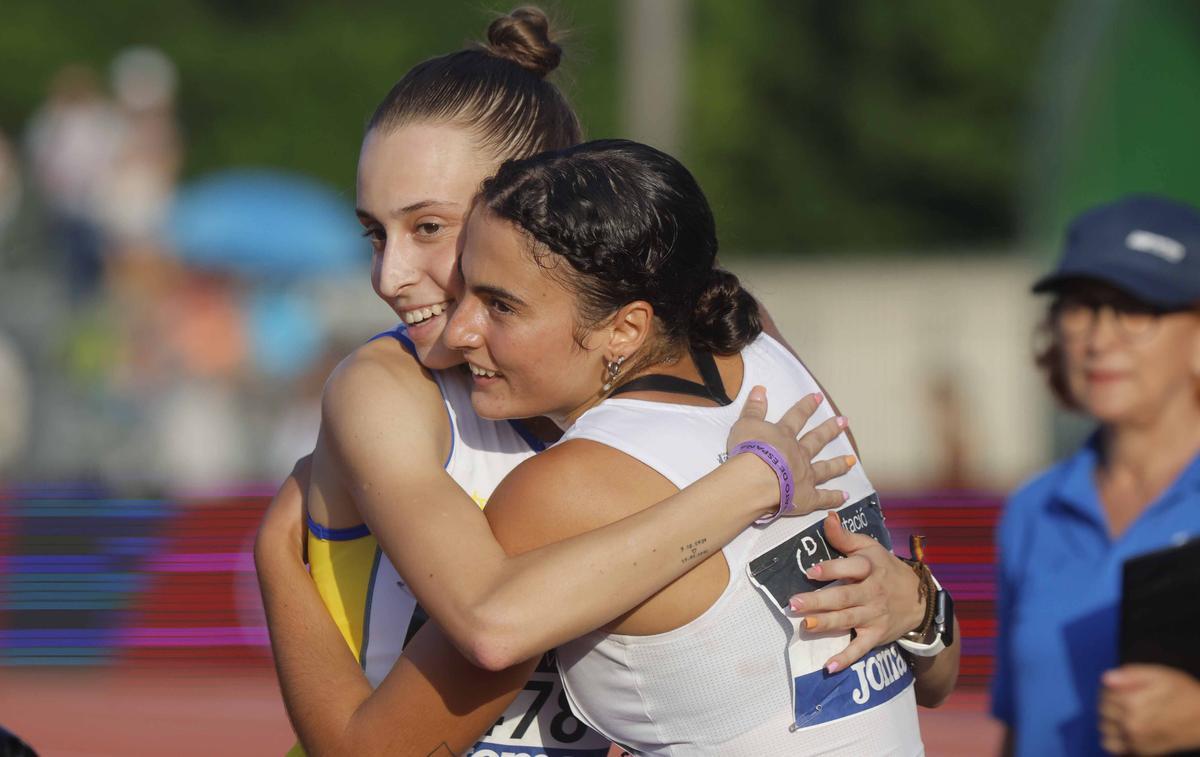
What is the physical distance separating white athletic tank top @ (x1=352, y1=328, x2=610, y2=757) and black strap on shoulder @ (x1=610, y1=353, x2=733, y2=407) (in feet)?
0.98

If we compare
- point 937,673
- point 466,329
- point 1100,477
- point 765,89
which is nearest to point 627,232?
point 466,329

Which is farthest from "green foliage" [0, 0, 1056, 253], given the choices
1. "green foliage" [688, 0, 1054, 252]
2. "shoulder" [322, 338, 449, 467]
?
"shoulder" [322, 338, 449, 467]

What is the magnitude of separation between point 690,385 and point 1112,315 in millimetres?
1492

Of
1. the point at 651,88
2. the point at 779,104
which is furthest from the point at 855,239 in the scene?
the point at 651,88

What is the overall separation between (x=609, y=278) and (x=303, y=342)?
10283 mm

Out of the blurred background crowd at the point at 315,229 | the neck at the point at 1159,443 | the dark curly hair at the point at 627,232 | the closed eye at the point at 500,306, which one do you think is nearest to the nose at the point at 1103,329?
the neck at the point at 1159,443

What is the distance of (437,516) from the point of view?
229 cm

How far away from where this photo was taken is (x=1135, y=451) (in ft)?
11.3

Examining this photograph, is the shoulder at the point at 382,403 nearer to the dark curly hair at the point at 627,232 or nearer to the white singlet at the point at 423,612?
the white singlet at the point at 423,612

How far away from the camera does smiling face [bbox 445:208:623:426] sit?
7.67 feet

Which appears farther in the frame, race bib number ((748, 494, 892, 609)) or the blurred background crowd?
the blurred background crowd

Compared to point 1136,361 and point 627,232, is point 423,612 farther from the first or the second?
point 1136,361

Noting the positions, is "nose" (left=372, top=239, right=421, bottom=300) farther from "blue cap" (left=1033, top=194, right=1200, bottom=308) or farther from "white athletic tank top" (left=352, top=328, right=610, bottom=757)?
"blue cap" (left=1033, top=194, right=1200, bottom=308)

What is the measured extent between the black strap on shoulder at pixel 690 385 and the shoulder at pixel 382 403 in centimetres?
31
